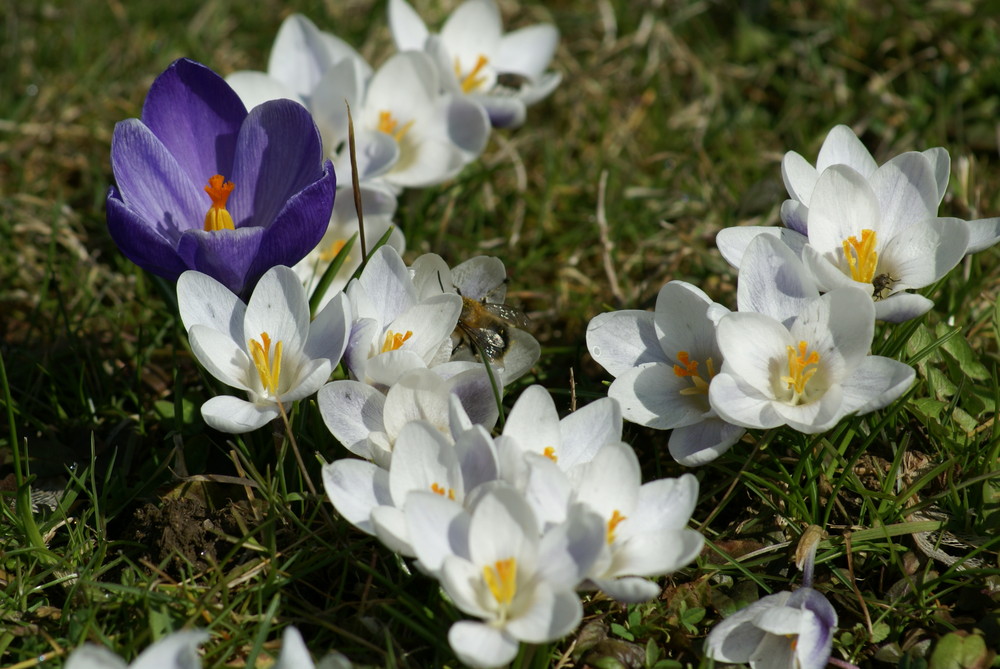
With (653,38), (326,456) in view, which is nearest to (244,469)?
(326,456)

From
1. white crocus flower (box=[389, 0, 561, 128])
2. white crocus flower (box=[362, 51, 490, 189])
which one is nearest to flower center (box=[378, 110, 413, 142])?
white crocus flower (box=[362, 51, 490, 189])

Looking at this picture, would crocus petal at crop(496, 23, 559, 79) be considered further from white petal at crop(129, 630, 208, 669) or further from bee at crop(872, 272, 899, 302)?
white petal at crop(129, 630, 208, 669)

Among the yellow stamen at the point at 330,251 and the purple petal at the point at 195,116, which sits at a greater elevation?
the purple petal at the point at 195,116

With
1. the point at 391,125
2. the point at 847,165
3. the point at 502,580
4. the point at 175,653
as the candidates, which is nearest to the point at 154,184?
the point at 391,125

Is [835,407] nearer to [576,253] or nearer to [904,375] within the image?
[904,375]

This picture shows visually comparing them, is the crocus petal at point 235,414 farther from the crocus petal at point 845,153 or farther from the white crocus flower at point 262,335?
the crocus petal at point 845,153

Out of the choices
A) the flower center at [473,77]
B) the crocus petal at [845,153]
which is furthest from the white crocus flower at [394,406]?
the flower center at [473,77]
